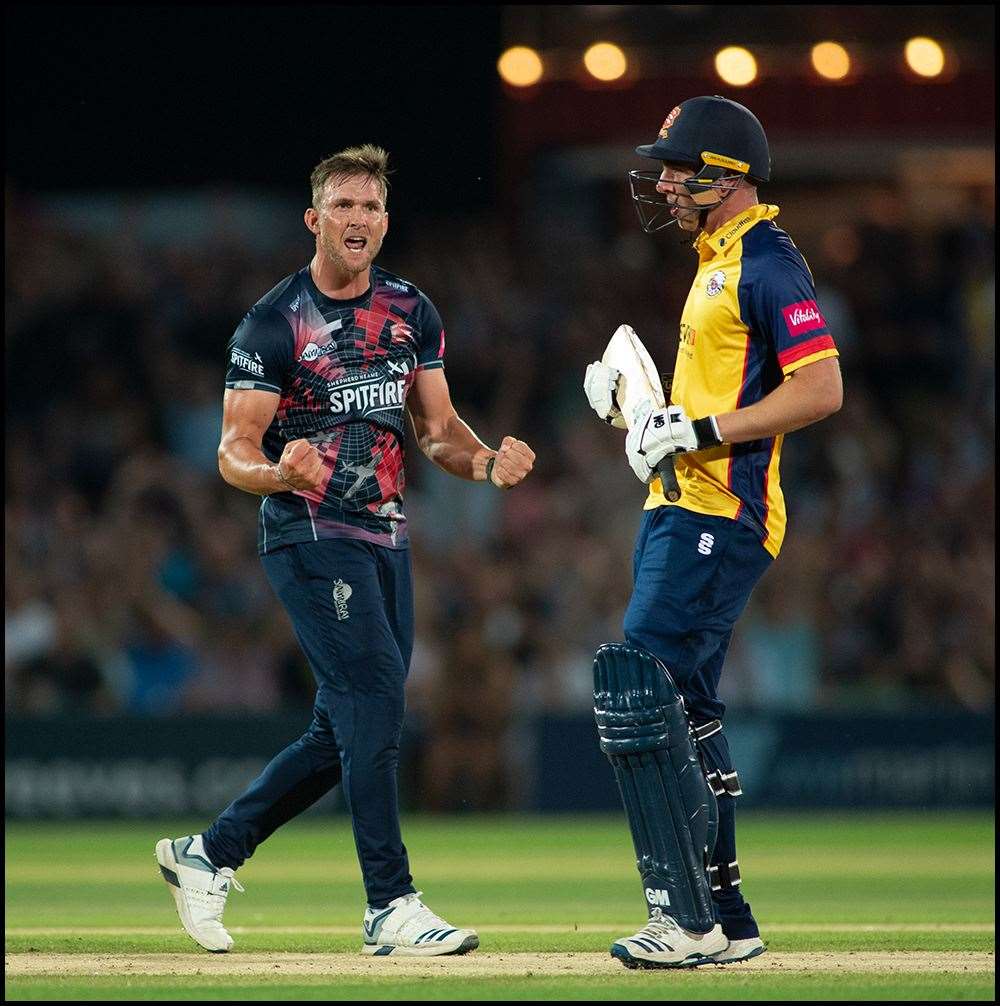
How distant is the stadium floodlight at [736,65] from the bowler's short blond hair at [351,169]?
357 inches

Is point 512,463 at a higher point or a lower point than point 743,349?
lower

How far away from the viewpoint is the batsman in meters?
4.97

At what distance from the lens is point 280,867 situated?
358 inches

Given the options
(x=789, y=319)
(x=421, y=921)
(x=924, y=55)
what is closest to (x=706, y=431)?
(x=789, y=319)

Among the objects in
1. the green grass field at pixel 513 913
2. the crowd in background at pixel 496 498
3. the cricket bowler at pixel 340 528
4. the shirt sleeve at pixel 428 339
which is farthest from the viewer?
the crowd in background at pixel 496 498

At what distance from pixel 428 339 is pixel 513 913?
2.37 metres

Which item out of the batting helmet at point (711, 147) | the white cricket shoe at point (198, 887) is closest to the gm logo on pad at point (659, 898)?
the white cricket shoe at point (198, 887)

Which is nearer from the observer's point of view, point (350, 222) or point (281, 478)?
point (281, 478)

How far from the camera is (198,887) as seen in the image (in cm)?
542

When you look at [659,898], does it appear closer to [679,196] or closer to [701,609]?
[701,609]

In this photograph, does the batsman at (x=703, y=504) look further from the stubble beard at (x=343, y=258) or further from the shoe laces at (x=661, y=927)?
the stubble beard at (x=343, y=258)

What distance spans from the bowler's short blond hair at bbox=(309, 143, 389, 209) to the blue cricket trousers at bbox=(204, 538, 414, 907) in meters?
1.01

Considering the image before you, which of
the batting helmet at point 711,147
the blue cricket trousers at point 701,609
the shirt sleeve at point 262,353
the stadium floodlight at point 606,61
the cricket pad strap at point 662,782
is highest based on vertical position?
the stadium floodlight at point 606,61

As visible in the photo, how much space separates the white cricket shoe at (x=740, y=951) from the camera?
5.06 m
